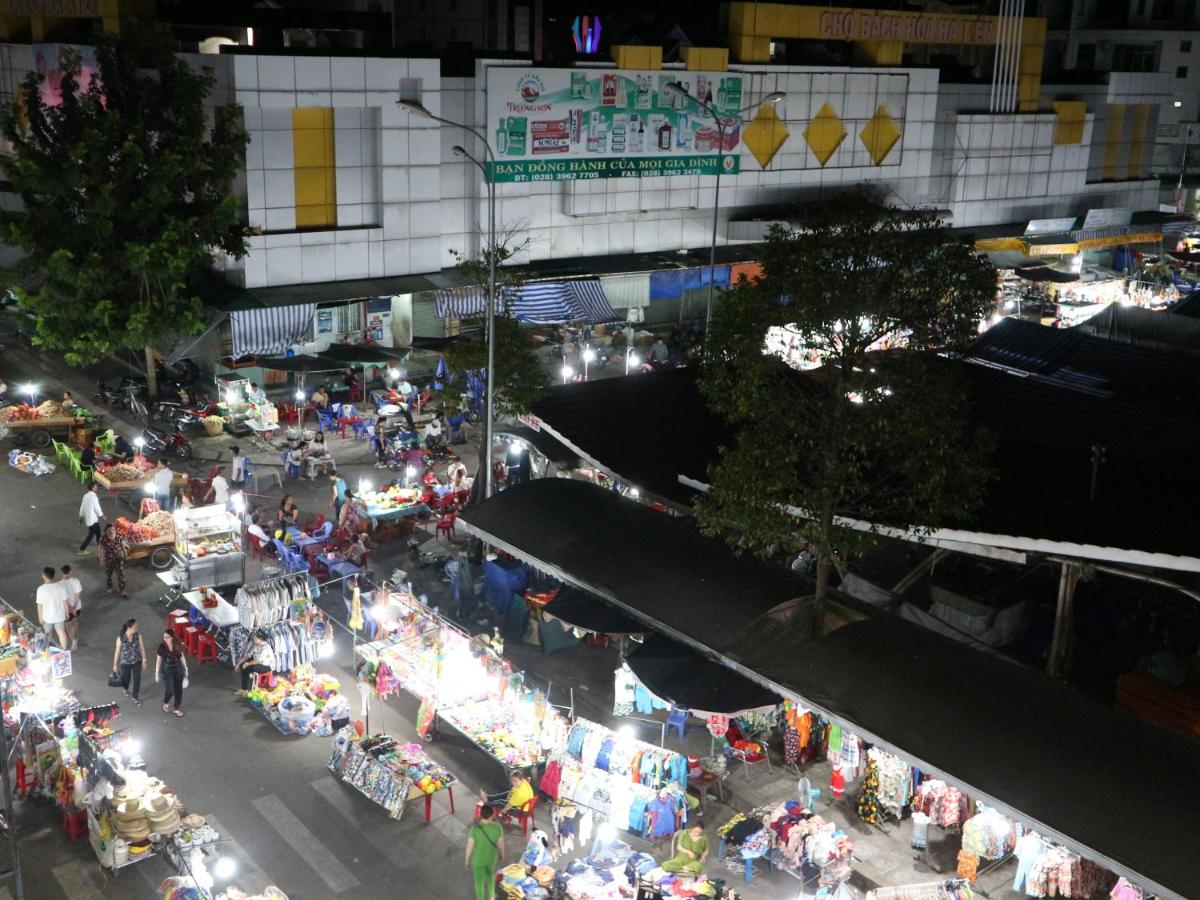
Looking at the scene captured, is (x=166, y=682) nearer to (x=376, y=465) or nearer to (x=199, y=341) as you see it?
(x=376, y=465)

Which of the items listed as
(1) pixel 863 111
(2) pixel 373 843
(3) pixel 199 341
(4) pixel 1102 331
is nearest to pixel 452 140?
(3) pixel 199 341

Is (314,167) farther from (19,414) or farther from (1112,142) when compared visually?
(1112,142)

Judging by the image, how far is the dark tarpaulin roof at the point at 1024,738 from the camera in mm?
12656

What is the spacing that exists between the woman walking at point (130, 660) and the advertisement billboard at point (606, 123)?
72.3 feet

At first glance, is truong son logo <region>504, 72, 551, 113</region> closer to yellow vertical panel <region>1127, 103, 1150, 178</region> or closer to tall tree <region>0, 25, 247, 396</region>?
tall tree <region>0, 25, 247, 396</region>

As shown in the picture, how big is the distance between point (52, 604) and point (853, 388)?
1279cm

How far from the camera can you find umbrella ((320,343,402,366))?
3300 centimetres

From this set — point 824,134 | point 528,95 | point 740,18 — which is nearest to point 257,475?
point 528,95

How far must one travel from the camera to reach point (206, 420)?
3177 cm

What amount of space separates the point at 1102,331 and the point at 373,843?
1001 inches

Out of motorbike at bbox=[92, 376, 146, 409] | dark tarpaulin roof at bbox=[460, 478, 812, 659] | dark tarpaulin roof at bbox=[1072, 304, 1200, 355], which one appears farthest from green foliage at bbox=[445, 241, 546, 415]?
dark tarpaulin roof at bbox=[1072, 304, 1200, 355]

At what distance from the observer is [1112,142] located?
181 feet

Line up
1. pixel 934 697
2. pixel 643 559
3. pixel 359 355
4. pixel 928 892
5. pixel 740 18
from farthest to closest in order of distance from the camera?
pixel 740 18 < pixel 359 355 < pixel 643 559 < pixel 934 697 < pixel 928 892

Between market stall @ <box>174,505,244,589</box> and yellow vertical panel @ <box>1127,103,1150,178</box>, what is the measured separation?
153 feet
